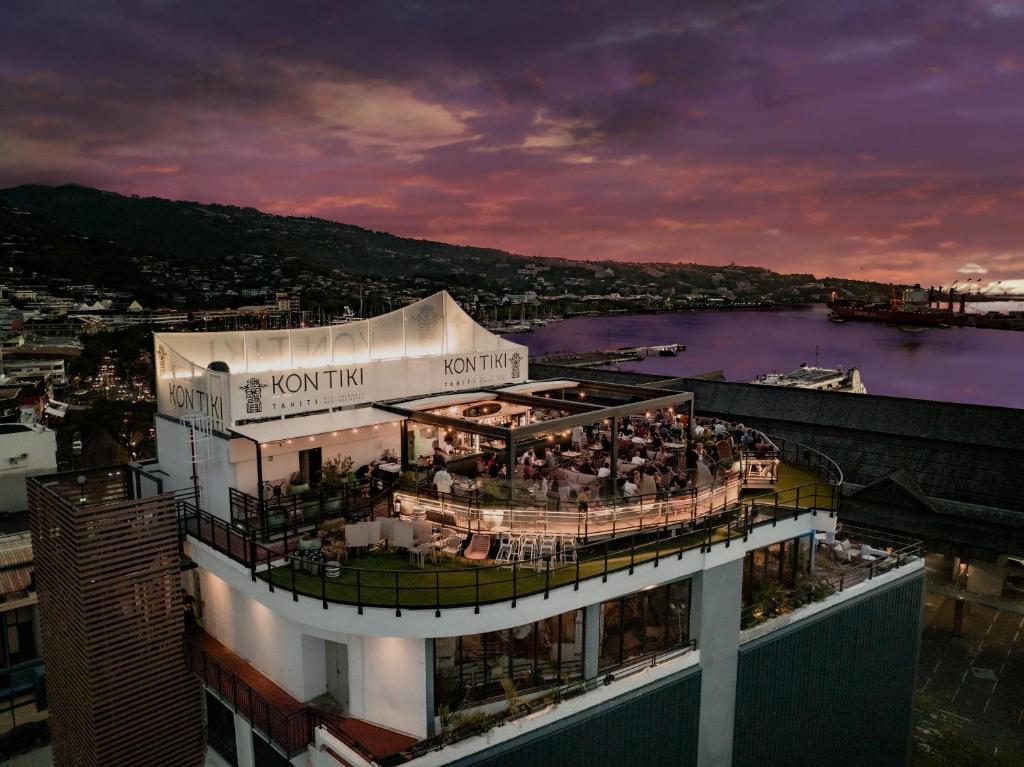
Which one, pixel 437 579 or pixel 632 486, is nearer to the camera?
pixel 437 579

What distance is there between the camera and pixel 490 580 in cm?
1116

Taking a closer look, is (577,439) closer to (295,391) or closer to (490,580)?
(295,391)

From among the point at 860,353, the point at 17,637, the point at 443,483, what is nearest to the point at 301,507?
the point at 443,483

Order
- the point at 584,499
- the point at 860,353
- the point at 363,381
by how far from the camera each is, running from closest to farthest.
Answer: the point at 584,499, the point at 363,381, the point at 860,353

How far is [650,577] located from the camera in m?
12.0

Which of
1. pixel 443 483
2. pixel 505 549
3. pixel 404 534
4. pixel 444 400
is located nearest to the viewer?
pixel 505 549

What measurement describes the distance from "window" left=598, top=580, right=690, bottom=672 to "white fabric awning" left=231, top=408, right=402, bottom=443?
22.1 feet

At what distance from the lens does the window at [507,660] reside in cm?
1089

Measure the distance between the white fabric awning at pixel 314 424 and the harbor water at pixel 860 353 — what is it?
260ft

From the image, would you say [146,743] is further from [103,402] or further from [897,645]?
[103,402]

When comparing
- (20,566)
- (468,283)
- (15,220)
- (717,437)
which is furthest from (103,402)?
(15,220)

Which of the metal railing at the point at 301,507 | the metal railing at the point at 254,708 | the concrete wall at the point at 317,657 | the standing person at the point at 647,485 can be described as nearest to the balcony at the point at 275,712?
the metal railing at the point at 254,708

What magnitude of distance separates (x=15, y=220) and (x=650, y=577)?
22502 cm

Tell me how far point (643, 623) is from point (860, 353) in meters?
144
